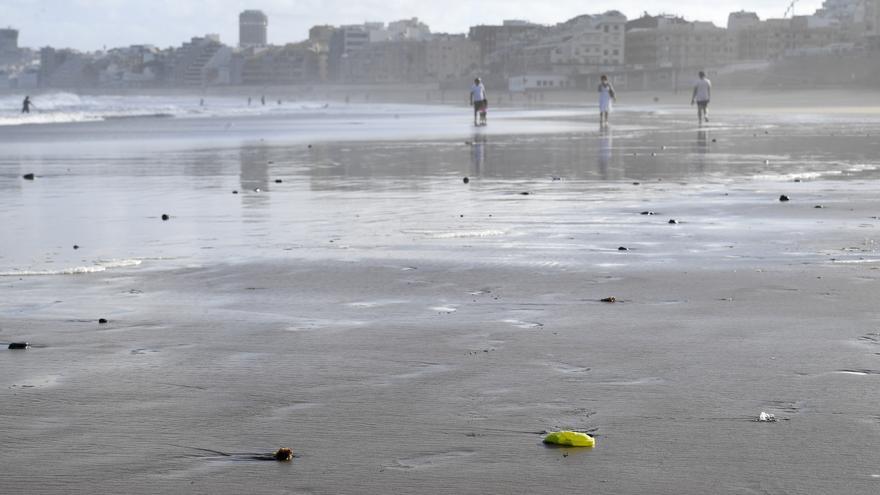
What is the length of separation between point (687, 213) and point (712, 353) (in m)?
Result: 6.71

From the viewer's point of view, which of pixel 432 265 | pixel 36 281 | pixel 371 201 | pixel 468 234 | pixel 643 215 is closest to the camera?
pixel 36 281

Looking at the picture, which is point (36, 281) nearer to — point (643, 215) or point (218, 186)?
point (643, 215)

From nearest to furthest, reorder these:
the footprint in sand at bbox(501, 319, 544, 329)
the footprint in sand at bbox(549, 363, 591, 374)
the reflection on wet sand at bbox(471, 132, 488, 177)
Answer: the footprint in sand at bbox(549, 363, 591, 374) → the footprint in sand at bbox(501, 319, 544, 329) → the reflection on wet sand at bbox(471, 132, 488, 177)

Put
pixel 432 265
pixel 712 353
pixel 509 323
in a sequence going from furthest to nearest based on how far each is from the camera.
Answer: pixel 432 265, pixel 509 323, pixel 712 353

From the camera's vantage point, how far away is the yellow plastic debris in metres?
4.65

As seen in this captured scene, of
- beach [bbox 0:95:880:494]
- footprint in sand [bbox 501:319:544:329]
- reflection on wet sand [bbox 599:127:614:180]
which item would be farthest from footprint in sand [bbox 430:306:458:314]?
reflection on wet sand [bbox 599:127:614:180]

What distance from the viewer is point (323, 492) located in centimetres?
418

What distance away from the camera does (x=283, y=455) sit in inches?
179

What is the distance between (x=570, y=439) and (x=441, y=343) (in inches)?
73.5

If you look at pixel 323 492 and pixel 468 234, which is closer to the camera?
pixel 323 492

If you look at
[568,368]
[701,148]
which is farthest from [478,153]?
[568,368]

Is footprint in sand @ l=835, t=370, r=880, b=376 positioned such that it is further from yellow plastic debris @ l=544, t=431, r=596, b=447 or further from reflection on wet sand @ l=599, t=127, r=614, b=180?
reflection on wet sand @ l=599, t=127, r=614, b=180

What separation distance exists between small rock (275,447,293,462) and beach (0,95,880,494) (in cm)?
4

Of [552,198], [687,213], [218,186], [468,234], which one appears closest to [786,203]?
[687,213]
